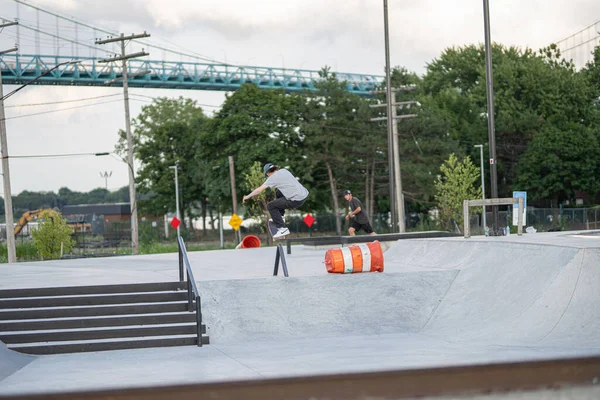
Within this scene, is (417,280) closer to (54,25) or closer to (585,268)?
(585,268)

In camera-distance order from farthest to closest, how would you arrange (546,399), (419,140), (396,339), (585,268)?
(419,140) → (396,339) → (585,268) → (546,399)

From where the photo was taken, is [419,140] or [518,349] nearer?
[518,349]

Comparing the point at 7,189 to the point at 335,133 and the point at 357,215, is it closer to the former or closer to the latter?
the point at 357,215

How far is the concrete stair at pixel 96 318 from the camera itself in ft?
33.6

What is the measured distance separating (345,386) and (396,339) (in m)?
6.60

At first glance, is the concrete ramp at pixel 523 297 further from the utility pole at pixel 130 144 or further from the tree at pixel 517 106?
the tree at pixel 517 106

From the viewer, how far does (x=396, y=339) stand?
420 inches

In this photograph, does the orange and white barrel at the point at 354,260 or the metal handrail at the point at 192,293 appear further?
the orange and white barrel at the point at 354,260

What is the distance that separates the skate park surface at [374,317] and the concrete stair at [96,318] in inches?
10.4

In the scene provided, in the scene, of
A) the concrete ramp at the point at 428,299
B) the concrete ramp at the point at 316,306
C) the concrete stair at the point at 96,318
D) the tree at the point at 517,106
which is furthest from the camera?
the tree at the point at 517,106

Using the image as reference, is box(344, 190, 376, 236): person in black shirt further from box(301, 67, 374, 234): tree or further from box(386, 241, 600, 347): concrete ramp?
box(301, 67, 374, 234): tree

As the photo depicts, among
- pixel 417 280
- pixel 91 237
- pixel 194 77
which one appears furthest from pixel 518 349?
pixel 194 77

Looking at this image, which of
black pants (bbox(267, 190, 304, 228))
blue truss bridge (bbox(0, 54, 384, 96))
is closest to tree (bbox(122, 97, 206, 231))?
blue truss bridge (bbox(0, 54, 384, 96))

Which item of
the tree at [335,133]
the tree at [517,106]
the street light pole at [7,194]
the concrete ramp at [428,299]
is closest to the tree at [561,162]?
the tree at [517,106]
